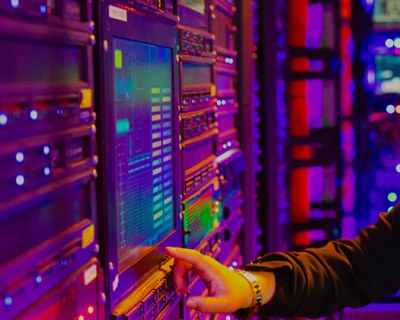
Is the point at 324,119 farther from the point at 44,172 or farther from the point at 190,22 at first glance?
the point at 44,172

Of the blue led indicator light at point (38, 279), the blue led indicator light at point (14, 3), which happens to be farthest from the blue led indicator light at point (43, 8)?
the blue led indicator light at point (38, 279)

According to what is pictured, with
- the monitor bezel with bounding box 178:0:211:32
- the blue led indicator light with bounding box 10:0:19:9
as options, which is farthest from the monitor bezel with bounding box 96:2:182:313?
the monitor bezel with bounding box 178:0:211:32

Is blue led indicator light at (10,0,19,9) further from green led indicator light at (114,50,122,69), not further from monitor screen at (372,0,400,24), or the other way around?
monitor screen at (372,0,400,24)

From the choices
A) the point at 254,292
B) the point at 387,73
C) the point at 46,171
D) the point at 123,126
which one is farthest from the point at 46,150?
the point at 387,73

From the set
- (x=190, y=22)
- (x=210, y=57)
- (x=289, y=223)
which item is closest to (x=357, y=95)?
(x=289, y=223)

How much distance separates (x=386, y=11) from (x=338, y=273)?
245 cm

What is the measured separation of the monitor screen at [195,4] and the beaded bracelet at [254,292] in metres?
0.87

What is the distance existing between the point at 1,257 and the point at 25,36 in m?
0.35

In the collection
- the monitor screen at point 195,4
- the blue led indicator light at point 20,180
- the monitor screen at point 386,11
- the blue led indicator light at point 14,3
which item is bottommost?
the blue led indicator light at point 20,180

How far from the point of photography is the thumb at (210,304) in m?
1.46

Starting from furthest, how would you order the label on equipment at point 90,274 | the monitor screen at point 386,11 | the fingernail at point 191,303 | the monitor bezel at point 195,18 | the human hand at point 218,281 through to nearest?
1. the monitor screen at point 386,11
2. the monitor bezel at point 195,18
3. the human hand at point 218,281
4. the fingernail at point 191,303
5. the label on equipment at point 90,274

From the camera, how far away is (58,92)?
3.89 feet

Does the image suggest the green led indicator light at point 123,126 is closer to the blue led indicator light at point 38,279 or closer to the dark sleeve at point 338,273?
the blue led indicator light at point 38,279

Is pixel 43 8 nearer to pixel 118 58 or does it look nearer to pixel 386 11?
pixel 118 58
